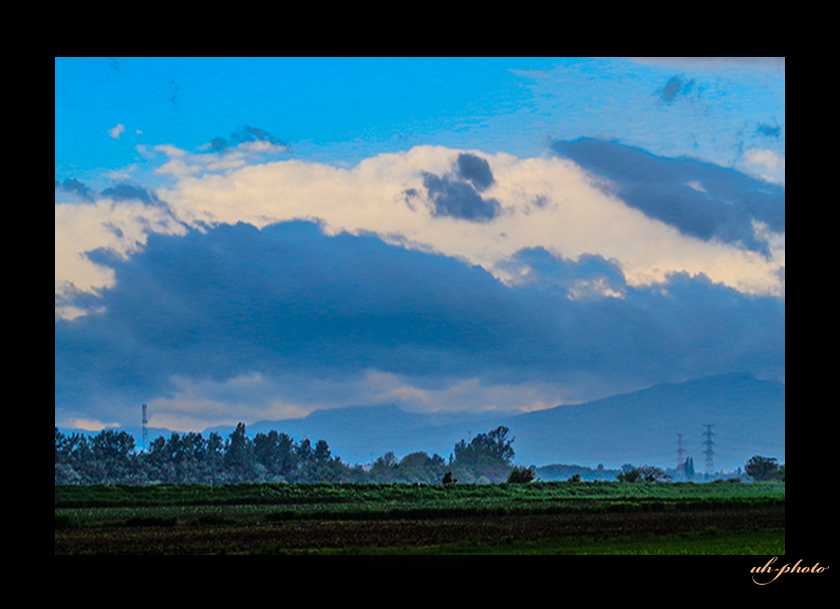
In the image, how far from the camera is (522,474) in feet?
246

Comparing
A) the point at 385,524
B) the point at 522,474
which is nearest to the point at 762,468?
the point at 522,474

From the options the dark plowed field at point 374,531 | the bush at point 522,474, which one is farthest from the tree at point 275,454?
the dark plowed field at point 374,531

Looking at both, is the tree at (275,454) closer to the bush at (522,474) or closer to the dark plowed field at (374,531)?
the bush at (522,474)

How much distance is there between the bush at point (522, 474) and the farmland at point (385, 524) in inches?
794

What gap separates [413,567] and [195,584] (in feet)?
10.9

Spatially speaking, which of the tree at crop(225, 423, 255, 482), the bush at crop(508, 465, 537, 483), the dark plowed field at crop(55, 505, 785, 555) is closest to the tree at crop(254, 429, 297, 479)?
the tree at crop(225, 423, 255, 482)

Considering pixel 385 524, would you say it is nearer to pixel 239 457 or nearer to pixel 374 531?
pixel 374 531

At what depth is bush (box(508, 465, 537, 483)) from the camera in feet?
241

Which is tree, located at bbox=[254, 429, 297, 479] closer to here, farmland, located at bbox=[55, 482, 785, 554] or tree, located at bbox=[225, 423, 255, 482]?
tree, located at bbox=[225, 423, 255, 482]

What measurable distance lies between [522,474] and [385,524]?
1774 inches

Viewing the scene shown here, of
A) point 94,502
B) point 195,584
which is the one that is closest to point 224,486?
point 94,502
